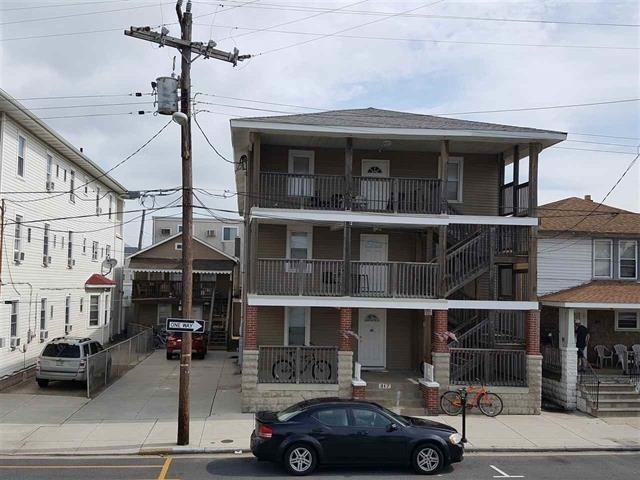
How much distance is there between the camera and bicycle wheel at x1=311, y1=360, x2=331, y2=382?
1852cm

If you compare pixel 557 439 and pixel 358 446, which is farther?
pixel 557 439

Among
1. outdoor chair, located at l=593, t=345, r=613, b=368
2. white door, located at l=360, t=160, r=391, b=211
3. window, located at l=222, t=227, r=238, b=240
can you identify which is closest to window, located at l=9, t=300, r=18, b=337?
white door, located at l=360, t=160, r=391, b=211

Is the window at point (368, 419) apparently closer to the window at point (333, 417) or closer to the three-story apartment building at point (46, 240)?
the window at point (333, 417)

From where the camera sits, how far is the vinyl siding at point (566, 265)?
22.4 meters

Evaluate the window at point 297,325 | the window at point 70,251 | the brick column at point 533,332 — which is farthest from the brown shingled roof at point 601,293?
the window at point 70,251

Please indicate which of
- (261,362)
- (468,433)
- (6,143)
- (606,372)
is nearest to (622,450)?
(468,433)

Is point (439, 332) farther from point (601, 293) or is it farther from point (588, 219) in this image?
point (588, 219)

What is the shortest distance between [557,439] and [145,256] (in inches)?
1230

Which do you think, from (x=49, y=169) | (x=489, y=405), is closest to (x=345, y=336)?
(x=489, y=405)

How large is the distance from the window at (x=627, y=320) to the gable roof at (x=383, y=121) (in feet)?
24.5

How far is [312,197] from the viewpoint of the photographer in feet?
64.3

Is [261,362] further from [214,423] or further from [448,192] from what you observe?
[448,192]

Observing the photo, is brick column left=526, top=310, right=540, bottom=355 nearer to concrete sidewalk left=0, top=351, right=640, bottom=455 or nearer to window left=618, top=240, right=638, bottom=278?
concrete sidewalk left=0, top=351, right=640, bottom=455

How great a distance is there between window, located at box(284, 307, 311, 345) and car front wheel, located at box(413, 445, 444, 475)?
9375mm
